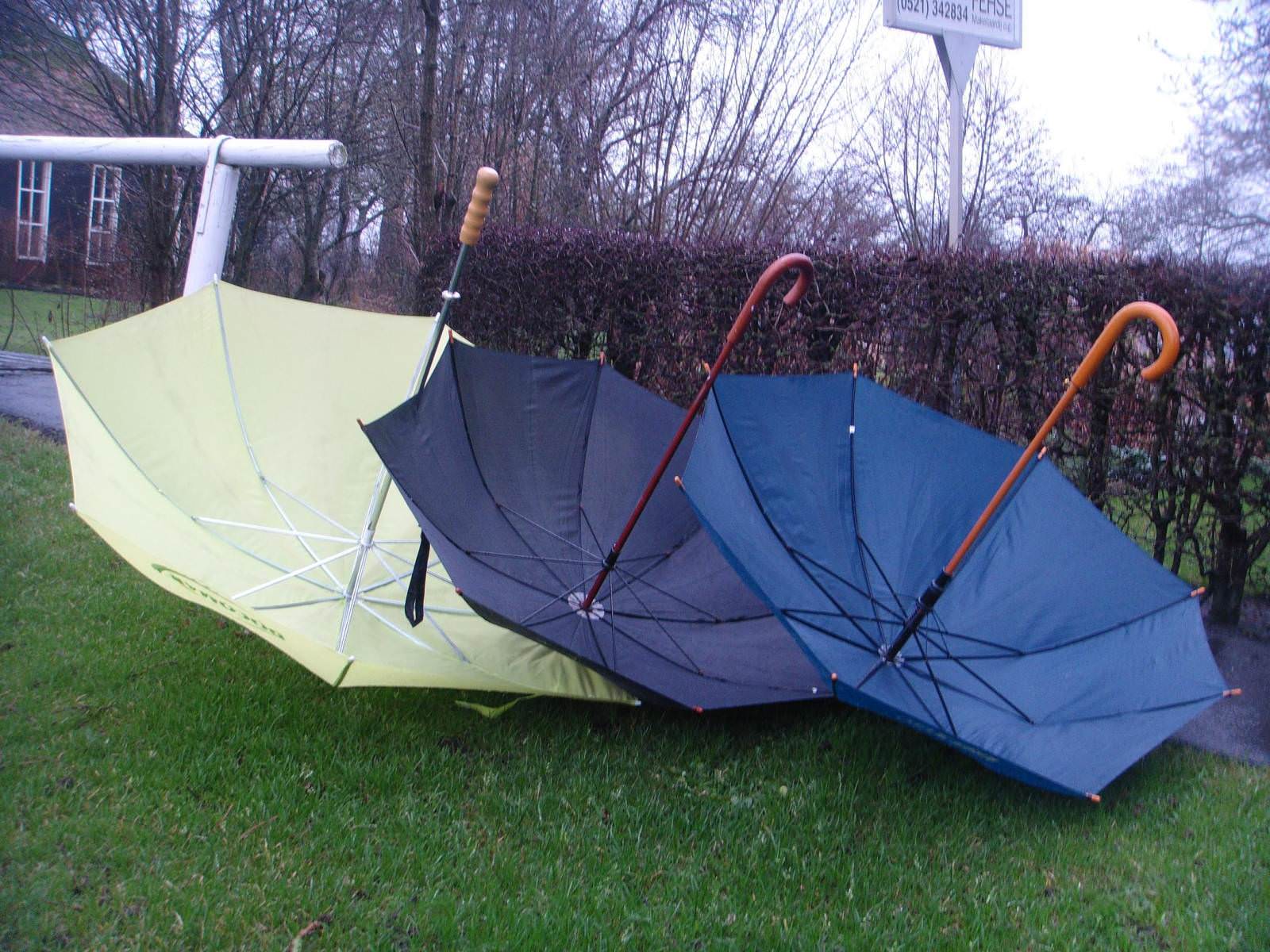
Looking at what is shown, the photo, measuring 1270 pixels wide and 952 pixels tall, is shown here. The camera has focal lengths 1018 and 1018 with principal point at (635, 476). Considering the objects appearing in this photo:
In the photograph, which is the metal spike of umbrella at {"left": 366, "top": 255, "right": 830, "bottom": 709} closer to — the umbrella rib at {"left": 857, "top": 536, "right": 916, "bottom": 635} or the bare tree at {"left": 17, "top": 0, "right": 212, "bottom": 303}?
the umbrella rib at {"left": 857, "top": 536, "right": 916, "bottom": 635}

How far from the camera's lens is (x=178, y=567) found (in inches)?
127

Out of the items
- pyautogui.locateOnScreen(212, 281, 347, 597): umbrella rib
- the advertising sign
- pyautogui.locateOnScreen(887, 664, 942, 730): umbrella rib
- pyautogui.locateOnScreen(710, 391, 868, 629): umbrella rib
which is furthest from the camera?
the advertising sign

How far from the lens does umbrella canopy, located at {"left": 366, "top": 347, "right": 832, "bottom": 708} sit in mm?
3387

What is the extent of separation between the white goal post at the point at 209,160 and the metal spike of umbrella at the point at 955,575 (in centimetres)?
210

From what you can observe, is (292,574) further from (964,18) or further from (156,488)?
(964,18)

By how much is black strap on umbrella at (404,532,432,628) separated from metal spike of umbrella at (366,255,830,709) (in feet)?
0.41

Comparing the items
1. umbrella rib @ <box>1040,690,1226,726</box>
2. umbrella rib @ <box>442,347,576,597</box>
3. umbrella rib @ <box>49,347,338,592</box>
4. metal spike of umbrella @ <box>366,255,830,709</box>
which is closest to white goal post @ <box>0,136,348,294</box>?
umbrella rib @ <box>49,347,338,592</box>

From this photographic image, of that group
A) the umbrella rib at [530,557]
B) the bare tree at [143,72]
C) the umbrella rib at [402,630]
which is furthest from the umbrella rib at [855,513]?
the bare tree at [143,72]

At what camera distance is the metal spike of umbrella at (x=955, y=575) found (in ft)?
10.4

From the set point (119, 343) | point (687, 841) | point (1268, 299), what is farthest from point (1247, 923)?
point (119, 343)

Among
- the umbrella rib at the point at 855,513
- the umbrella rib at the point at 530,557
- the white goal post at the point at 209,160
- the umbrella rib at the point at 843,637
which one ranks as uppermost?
the white goal post at the point at 209,160

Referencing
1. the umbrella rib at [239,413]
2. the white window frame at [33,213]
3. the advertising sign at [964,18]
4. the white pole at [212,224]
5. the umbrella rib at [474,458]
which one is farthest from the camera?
the white window frame at [33,213]

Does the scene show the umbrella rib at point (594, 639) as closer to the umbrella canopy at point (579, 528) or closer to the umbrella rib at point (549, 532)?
the umbrella canopy at point (579, 528)

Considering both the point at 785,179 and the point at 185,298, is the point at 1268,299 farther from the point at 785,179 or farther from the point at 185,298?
the point at 785,179
